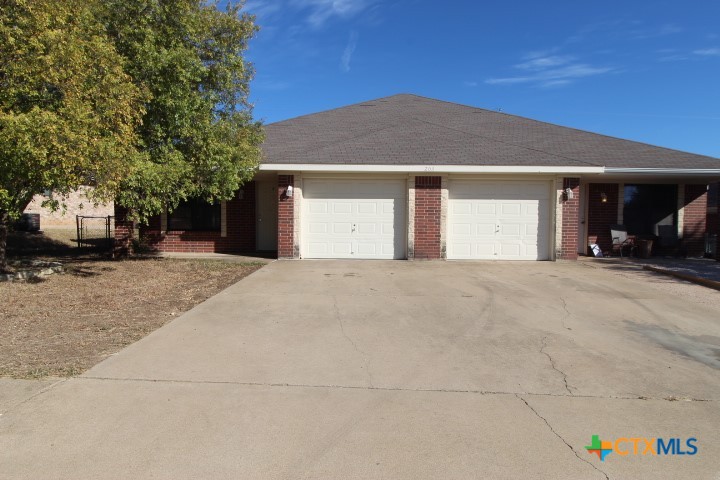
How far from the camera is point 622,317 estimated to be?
301 inches

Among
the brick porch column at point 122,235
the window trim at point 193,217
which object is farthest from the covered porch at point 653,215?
the brick porch column at point 122,235

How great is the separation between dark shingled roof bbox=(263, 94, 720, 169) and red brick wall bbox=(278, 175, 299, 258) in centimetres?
70

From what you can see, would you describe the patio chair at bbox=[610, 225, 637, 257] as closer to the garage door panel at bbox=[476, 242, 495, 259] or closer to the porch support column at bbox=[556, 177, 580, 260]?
the porch support column at bbox=[556, 177, 580, 260]

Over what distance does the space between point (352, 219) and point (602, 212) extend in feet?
28.2

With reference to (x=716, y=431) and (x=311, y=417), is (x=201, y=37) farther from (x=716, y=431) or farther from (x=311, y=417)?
(x=716, y=431)

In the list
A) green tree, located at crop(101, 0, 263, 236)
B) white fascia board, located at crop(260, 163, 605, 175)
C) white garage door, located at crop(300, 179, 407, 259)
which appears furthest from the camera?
white garage door, located at crop(300, 179, 407, 259)

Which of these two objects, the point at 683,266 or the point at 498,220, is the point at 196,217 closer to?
the point at 498,220

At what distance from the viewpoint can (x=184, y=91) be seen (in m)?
10.6

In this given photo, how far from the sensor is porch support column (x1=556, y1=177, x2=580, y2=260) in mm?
14102

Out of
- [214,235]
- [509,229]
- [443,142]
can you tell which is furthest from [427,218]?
[214,235]

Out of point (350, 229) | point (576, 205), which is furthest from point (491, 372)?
point (576, 205)

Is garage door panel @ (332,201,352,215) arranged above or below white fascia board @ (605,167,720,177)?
below

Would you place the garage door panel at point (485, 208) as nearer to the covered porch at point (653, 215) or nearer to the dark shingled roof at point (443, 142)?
the dark shingled roof at point (443, 142)

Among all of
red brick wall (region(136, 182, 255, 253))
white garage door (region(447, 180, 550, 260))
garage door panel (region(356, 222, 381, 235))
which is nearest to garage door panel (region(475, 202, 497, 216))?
white garage door (region(447, 180, 550, 260))
